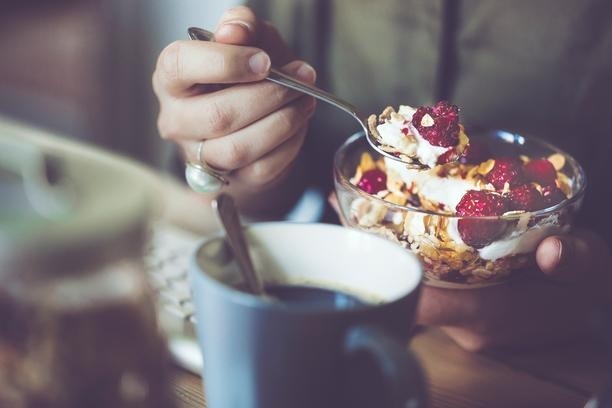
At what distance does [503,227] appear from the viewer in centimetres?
46

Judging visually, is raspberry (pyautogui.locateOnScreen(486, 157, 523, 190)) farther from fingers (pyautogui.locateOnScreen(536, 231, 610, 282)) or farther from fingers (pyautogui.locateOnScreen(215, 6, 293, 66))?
fingers (pyautogui.locateOnScreen(215, 6, 293, 66))

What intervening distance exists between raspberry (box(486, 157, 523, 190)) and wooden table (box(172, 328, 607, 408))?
112 millimetres

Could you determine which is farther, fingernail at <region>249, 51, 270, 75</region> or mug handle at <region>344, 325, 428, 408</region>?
fingernail at <region>249, 51, 270, 75</region>

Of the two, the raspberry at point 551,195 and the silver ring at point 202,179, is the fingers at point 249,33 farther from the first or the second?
the raspberry at point 551,195

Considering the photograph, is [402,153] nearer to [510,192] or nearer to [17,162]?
[510,192]

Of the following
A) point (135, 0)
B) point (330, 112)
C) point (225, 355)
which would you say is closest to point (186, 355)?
point (225, 355)

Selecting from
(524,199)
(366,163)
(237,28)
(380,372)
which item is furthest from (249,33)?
(380,372)

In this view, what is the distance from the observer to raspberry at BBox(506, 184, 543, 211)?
0.50 metres

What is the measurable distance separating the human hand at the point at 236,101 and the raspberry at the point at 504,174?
0.48 ft

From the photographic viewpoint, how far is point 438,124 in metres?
0.52

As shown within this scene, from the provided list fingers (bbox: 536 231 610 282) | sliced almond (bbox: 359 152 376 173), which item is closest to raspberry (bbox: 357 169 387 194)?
sliced almond (bbox: 359 152 376 173)

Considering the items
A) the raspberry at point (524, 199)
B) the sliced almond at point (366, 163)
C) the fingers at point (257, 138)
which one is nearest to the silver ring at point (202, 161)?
the fingers at point (257, 138)

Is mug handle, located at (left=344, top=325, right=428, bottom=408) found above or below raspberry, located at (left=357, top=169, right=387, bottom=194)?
above

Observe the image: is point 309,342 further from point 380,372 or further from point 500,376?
point 500,376
